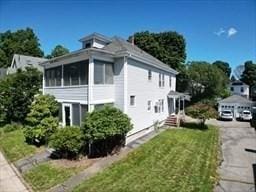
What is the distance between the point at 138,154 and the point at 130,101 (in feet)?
14.0

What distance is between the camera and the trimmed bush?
11922mm

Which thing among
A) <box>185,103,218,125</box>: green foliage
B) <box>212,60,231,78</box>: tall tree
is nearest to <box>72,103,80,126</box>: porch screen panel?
<box>185,103,218,125</box>: green foliage

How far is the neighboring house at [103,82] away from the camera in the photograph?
14.0 metres

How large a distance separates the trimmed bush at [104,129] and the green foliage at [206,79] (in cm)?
2812

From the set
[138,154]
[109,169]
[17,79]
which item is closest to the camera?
[109,169]

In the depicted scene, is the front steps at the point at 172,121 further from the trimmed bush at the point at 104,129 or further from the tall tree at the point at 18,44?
the tall tree at the point at 18,44

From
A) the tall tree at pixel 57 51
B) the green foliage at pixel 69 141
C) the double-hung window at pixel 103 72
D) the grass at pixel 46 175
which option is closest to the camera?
the grass at pixel 46 175

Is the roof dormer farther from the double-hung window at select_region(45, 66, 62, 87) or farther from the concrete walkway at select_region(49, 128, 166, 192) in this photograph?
the concrete walkway at select_region(49, 128, 166, 192)

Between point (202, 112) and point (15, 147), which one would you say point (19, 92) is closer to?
point (15, 147)

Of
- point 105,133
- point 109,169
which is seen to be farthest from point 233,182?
point 105,133

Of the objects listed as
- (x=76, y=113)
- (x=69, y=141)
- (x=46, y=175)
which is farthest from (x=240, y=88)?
(x=46, y=175)

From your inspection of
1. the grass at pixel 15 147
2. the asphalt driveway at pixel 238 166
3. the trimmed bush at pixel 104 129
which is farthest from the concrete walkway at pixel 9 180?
the asphalt driveway at pixel 238 166

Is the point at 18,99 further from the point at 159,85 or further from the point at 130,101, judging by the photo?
the point at 159,85

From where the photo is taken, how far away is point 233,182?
9.39m
